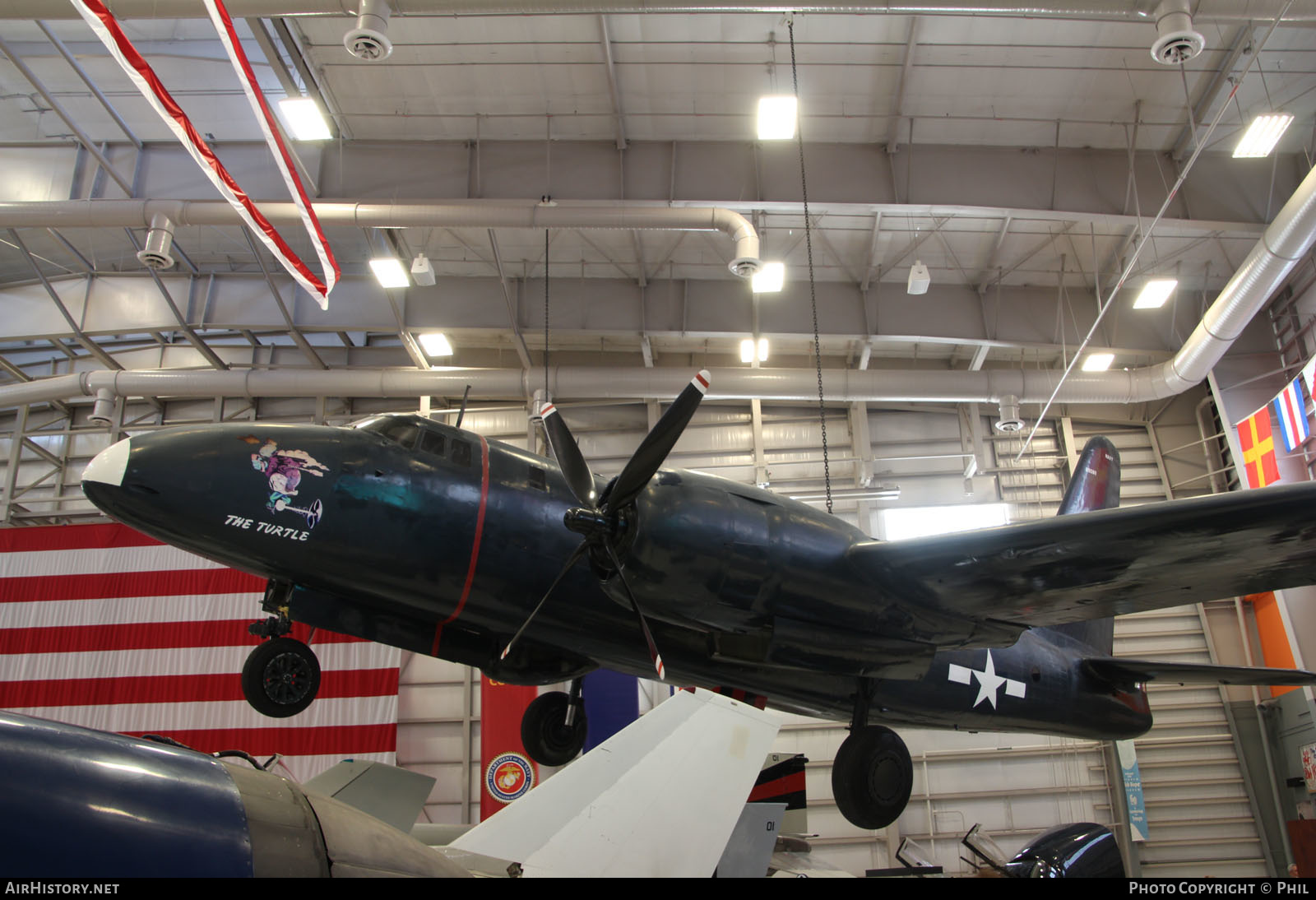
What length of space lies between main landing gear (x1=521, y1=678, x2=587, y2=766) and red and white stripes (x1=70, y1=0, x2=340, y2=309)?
20.6 feet

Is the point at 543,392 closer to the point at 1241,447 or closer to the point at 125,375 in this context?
the point at 125,375

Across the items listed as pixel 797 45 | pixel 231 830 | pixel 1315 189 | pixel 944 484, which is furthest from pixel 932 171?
pixel 231 830

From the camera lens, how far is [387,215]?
14.2m

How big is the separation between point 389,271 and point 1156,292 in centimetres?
1527

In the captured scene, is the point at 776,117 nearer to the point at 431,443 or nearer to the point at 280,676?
the point at 431,443

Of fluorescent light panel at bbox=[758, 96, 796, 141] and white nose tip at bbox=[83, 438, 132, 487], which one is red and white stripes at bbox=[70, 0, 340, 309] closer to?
white nose tip at bbox=[83, 438, 132, 487]

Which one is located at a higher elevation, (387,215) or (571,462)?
(387,215)

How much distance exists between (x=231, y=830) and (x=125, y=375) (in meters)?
20.4

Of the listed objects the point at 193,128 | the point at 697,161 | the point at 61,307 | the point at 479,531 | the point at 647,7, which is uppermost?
the point at 697,161

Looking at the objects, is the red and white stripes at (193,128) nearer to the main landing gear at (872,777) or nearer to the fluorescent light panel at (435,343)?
the fluorescent light panel at (435,343)

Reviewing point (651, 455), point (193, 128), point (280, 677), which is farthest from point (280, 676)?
point (193, 128)

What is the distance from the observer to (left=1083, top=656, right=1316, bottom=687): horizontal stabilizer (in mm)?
8570


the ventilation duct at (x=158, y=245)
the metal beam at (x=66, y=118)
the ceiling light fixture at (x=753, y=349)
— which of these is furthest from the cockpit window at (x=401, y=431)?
the ceiling light fixture at (x=753, y=349)

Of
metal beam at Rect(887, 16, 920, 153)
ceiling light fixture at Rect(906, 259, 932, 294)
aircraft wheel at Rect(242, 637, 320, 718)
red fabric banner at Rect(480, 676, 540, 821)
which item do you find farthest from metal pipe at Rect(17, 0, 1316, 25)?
red fabric banner at Rect(480, 676, 540, 821)
